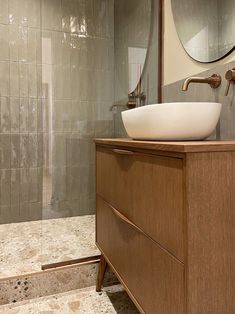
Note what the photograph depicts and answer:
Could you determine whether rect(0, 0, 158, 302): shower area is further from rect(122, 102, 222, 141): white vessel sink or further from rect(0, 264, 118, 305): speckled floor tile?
rect(122, 102, 222, 141): white vessel sink

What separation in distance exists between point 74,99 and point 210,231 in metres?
1.97

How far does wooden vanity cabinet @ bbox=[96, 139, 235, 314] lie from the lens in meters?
0.68

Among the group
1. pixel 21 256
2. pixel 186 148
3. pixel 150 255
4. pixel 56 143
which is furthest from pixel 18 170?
pixel 186 148

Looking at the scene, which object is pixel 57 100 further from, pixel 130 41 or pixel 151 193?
pixel 151 193

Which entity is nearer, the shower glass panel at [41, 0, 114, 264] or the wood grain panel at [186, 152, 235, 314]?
the wood grain panel at [186, 152, 235, 314]

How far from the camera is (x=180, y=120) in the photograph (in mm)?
836

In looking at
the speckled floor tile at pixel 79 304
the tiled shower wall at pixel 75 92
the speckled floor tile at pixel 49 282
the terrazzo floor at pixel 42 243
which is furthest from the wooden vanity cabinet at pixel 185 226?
the tiled shower wall at pixel 75 92

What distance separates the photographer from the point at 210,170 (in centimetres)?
69

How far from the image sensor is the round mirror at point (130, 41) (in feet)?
6.28

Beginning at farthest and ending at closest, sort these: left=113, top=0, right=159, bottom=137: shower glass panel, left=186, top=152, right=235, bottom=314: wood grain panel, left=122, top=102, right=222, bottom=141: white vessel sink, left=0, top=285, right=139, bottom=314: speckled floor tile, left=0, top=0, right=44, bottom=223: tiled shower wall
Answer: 1. left=0, top=0, right=44, bottom=223: tiled shower wall
2. left=113, top=0, right=159, bottom=137: shower glass panel
3. left=0, top=285, right=139, bottom=314: speckled floor tile
4. left=122, top=102, right=222, bottom=141: white vessel sink
5. left=186, top=152, right=235, bottom=314: wood grain panel

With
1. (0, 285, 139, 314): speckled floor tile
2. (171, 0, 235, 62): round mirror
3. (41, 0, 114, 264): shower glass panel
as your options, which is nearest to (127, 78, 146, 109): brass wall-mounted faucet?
(41, 0, 114, 264): shower glass panel

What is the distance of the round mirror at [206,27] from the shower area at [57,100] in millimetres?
762

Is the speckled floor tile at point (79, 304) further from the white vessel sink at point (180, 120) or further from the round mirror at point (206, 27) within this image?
the round mirror at point (206, 27)

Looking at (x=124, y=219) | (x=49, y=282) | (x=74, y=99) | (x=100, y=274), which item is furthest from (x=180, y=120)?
(x=74, y=99)
